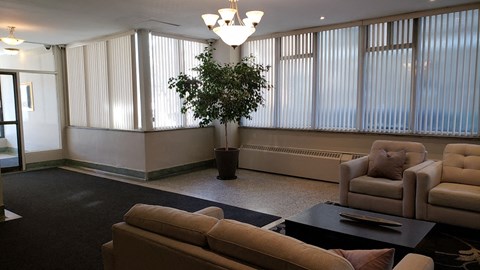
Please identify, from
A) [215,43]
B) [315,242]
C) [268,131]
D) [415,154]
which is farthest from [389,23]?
[315,242]

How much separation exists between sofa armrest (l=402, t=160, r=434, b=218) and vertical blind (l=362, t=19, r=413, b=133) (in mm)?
1685

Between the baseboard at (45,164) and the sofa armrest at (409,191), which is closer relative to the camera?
the sofa armrest at (409,191)

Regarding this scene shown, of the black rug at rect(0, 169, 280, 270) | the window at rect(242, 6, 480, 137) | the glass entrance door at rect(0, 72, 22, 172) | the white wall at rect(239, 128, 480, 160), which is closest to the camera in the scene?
the black rug at rect(0, 169, 280, 270)

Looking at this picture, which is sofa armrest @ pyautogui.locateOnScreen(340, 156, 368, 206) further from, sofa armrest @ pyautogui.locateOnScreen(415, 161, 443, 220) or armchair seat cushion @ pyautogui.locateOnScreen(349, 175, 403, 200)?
sofa armrest @ pyautogui.locateOnScreen(415, 161, 443, 220)

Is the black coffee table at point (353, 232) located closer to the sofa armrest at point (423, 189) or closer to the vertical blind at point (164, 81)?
the sofa armrest at point (423, 189)

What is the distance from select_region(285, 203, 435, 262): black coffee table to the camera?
2.51 metres

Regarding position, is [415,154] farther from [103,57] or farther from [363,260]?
[103,57]

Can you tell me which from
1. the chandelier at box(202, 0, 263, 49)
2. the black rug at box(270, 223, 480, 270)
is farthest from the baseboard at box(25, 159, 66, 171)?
the black rug at box(270, 223, 480, 270)

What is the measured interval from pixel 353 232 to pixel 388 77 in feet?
11.6

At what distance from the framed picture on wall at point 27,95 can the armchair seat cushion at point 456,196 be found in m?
8.05

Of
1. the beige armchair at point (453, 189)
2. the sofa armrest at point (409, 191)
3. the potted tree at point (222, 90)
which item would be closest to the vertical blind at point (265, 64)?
the potted tree at point (222, 90)

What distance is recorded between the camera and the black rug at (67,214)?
3248 millimetres

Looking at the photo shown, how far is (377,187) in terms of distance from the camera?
4.15 m

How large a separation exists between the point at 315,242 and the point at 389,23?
3.97 meters
